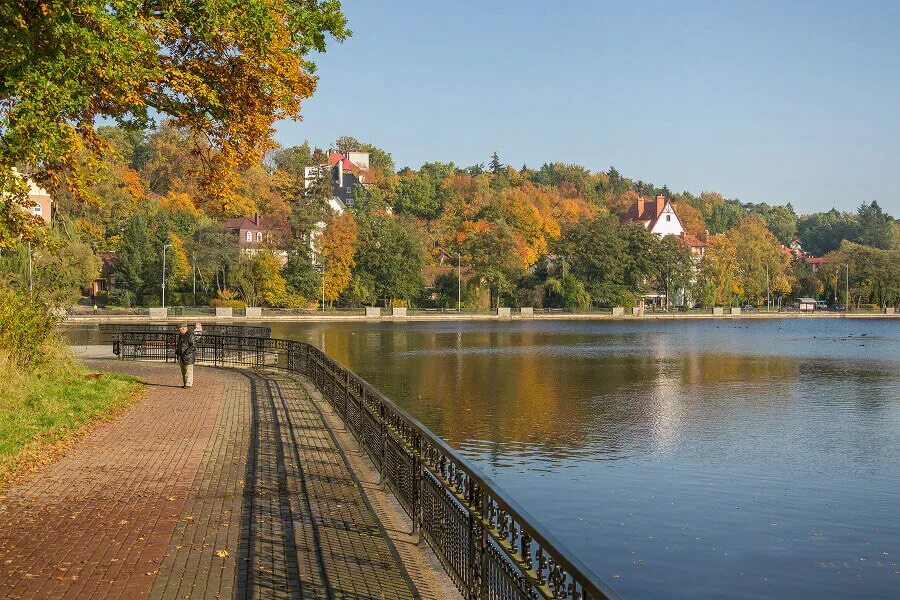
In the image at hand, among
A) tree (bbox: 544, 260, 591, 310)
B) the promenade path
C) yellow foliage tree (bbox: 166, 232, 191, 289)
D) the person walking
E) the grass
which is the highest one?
yellow foliage tree (bbox: 166, 232, 191, 289)

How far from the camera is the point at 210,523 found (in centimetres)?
1034

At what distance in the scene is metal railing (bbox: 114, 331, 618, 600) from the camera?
19.7 ft

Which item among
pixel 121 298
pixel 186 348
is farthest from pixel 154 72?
pixel 121 298

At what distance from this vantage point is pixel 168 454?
48.3 feet

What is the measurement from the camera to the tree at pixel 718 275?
129750 millimetres

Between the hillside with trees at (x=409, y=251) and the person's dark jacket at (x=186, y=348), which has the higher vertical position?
the hillside with trees at (x=409, y=251)

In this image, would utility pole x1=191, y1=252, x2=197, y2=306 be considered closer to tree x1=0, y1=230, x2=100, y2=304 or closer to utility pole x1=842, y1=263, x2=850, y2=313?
tree x1=0, y1=230, x2=100, y2=304

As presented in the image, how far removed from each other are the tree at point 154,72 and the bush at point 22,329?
2.52 meters

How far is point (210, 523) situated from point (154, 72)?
973 centimetres

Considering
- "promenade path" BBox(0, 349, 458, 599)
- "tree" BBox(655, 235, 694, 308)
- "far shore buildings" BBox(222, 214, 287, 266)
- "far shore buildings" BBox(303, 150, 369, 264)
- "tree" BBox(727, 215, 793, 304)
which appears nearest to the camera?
"promenade path" BBox(0, 349, 458, 599)

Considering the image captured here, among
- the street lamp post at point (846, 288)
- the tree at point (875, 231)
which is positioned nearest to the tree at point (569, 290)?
the street lamp post at point (846, 288)

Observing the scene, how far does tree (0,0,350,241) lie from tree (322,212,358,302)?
8261 centimetres

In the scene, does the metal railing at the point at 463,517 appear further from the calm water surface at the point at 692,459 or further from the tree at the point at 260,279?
the tree at the point at 260,279

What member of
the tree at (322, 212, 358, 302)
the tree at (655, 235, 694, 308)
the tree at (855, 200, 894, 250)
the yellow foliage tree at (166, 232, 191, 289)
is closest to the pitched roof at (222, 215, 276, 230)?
the tree at (322, 212, 358, 302)
